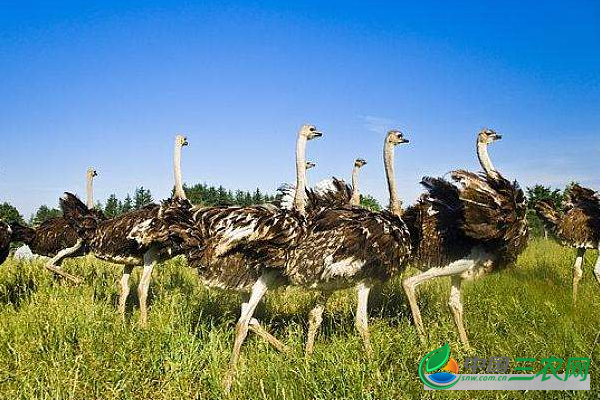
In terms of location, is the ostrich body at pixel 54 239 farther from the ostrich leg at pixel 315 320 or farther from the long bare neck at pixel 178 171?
the ostrich leg at pixel 315 320

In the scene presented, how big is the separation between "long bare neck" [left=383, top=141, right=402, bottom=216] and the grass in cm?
118

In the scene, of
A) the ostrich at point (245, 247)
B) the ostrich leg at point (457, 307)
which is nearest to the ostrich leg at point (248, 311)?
the ostrich at point (245, 247)

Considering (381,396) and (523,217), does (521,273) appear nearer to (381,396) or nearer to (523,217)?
(523,217)

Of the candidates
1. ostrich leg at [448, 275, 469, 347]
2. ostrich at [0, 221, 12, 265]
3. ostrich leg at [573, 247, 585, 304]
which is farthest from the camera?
ostrich leg at [573, 247, 585, 304]

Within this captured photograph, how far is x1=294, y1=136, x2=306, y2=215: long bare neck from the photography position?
5.33 metres

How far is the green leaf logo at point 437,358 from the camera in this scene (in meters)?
4.06

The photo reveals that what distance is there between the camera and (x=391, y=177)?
19.8 feet

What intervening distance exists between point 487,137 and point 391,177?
124cm

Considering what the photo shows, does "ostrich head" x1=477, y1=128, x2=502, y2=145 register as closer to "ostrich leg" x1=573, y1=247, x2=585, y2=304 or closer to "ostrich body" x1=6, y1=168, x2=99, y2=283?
"ostrich leg" x1=573, y1=247, x2=585, y2=304

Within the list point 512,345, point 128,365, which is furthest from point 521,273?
point 128,365

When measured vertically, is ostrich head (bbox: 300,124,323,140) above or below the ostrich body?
above

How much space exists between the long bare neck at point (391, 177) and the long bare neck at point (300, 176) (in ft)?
3.16

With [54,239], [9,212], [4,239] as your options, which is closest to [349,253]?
[4,239]

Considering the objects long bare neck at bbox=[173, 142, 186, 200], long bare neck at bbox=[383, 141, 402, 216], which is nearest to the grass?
long bare neck at bbox=[383, 141, 402, 216]
